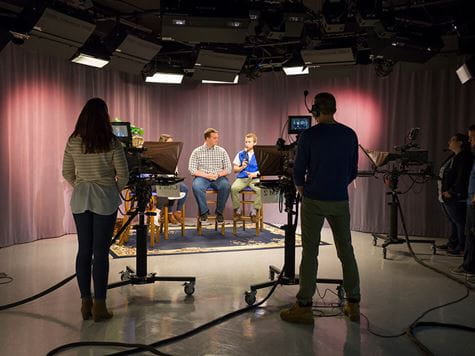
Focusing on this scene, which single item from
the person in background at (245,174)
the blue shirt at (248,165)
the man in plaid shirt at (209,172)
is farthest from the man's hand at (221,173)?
the blue shirt at (248,165)

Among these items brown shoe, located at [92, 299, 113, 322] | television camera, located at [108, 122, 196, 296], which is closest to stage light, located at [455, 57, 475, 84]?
television camera, located at [108, 122, 196, 296]

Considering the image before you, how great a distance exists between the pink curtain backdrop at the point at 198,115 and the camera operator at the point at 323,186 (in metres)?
4.03

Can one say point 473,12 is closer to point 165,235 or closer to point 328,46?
point 328,46

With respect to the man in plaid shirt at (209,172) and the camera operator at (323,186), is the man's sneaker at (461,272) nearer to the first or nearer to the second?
the camera operator at (323,186)

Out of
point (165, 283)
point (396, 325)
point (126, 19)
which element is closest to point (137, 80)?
point (126, 19)

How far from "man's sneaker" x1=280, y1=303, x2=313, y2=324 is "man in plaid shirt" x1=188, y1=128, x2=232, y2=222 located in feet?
12.0

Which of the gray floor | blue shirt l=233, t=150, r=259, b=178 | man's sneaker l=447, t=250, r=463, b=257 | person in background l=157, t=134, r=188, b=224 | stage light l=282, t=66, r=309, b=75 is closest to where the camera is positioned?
the gray floor

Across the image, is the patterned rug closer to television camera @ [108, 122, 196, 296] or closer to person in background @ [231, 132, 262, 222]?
person in background @ [231, 132, 262, 222]

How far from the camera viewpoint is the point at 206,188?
7328 millimetres

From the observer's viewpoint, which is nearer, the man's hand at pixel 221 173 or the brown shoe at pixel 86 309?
the brown shoe at pixel 86 309

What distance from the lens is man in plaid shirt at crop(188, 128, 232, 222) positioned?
23.7ft

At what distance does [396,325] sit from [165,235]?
3970mm

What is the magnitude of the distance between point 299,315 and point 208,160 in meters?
4.21

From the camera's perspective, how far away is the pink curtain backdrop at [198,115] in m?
6.48
